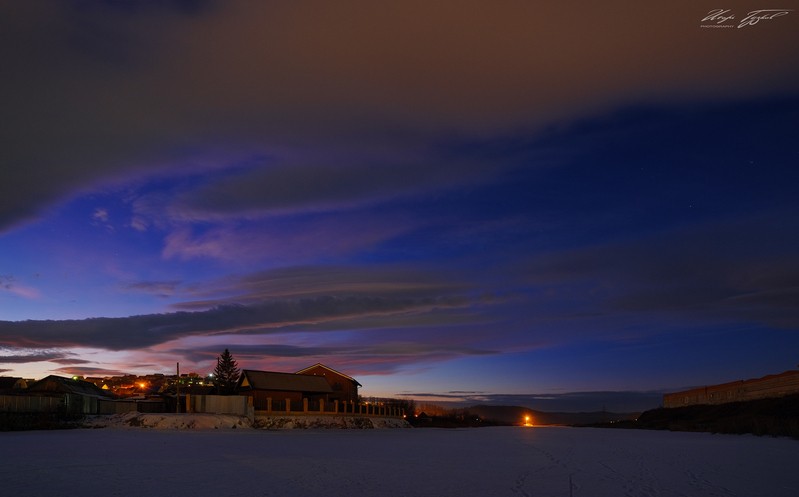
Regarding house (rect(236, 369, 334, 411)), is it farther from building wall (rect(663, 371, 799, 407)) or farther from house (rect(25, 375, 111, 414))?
building wall (rect(663, 371, 799, 407))

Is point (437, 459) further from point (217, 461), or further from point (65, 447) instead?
point (65, 447)

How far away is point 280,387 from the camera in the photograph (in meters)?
67.2

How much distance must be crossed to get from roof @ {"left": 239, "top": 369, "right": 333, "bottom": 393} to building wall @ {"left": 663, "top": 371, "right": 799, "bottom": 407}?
159ft

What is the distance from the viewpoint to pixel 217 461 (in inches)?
739

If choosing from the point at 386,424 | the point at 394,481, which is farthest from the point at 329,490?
the point at 386,424

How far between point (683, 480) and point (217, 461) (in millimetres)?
13756

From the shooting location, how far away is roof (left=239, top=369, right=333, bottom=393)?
65.0m

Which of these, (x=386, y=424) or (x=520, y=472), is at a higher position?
(x=520, y=472)

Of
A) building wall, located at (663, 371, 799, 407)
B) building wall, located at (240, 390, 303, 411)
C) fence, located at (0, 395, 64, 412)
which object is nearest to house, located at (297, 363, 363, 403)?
building wall, located at (240, 390, 303, 411)

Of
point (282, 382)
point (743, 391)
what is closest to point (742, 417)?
point (743, 391)

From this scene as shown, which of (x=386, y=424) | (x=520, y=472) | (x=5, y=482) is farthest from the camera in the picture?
(x=386, y=424)

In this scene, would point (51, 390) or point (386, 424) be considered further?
point (386, 424)

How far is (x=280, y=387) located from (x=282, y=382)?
3.47ft

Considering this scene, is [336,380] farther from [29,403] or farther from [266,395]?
[29,403]
